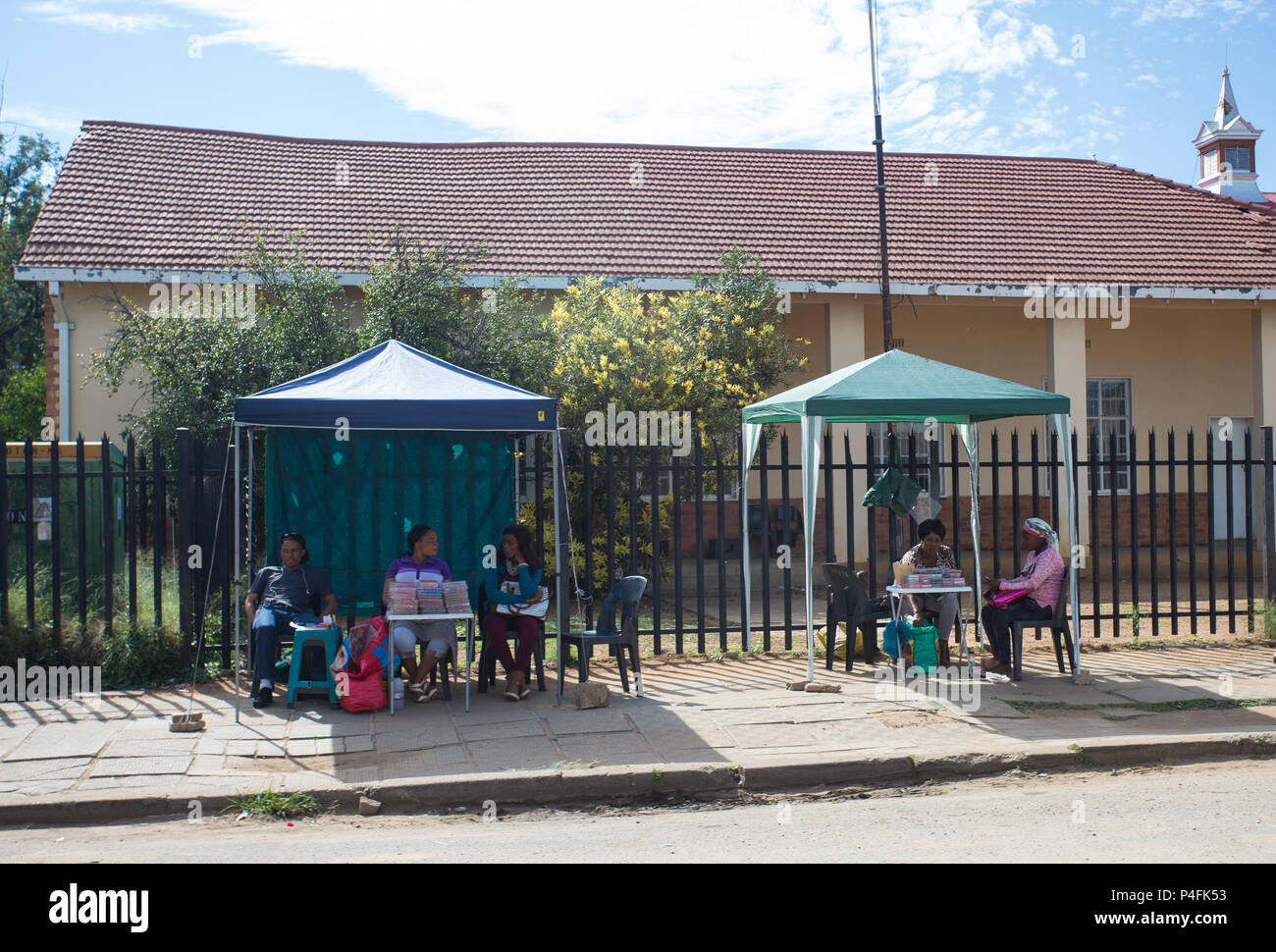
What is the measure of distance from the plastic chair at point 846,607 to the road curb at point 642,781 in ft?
7.73

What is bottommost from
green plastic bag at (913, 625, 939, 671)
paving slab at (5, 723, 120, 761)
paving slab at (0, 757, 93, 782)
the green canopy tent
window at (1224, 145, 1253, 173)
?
paving slab at (0, 757, 93, 782)

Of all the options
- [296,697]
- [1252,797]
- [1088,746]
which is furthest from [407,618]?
[1252,797]

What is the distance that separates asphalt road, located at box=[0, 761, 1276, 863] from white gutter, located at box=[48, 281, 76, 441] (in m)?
9.65

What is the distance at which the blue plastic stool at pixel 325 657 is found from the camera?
758 centimetres

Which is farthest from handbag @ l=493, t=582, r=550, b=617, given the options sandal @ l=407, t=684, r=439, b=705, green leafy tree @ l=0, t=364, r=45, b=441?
green leafy tree @ l=0, t=364, r=45, b=441

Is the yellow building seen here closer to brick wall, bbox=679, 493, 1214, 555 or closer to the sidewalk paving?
brick wall, bbox=679, 493, 1214, 555

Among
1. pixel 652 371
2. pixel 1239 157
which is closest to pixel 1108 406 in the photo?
pixel 652 371

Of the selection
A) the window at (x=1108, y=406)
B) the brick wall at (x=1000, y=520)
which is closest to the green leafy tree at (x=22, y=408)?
the brick wall at (x=1000, y=520)

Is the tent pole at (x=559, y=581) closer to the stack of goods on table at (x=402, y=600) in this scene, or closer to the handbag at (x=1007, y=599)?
the stack of goods on table at (x=402, y=600)

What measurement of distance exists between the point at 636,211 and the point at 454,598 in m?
10.6

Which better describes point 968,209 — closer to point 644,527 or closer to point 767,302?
point 767,302

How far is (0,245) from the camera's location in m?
23.7

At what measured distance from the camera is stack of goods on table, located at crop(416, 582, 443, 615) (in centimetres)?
775

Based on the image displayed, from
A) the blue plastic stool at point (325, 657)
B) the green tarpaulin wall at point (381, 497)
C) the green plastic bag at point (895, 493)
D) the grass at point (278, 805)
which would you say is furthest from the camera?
the green plastic bag at point (895, 493)
